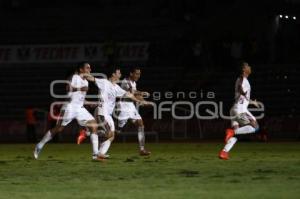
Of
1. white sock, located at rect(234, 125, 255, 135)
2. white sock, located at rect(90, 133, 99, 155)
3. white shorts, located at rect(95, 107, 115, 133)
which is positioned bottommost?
white sock, located at rect(90, 133, 99, 155)

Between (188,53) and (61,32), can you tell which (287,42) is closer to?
(188,53)

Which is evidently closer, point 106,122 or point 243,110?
point 106,122

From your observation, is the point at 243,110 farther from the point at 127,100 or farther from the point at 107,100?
the point at 127,100

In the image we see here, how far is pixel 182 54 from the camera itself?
4128cm

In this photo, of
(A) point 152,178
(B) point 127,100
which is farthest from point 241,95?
(A) point 152,178

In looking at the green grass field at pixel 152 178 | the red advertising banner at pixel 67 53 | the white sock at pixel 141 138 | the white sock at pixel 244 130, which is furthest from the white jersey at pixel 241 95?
the red advertising banner at pixel 67 53

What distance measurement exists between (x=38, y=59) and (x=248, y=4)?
1337 cm

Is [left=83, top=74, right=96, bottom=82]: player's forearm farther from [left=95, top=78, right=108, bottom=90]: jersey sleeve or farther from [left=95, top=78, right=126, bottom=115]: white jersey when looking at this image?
[left=95, top=78, right=126, bottom=115]: white jersey

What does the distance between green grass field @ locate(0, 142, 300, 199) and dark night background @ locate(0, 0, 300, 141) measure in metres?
16.9

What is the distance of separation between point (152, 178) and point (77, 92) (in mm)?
6139

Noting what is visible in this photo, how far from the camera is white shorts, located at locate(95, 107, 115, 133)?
19109 millimetres

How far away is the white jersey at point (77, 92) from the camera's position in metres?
19.0

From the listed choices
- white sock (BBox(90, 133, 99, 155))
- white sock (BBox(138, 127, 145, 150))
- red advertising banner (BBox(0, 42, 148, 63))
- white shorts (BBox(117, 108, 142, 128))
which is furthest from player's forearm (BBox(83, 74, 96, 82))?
red advertising banner (BBox(0, 42, 148, 63))

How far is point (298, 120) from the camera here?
33438 mm
